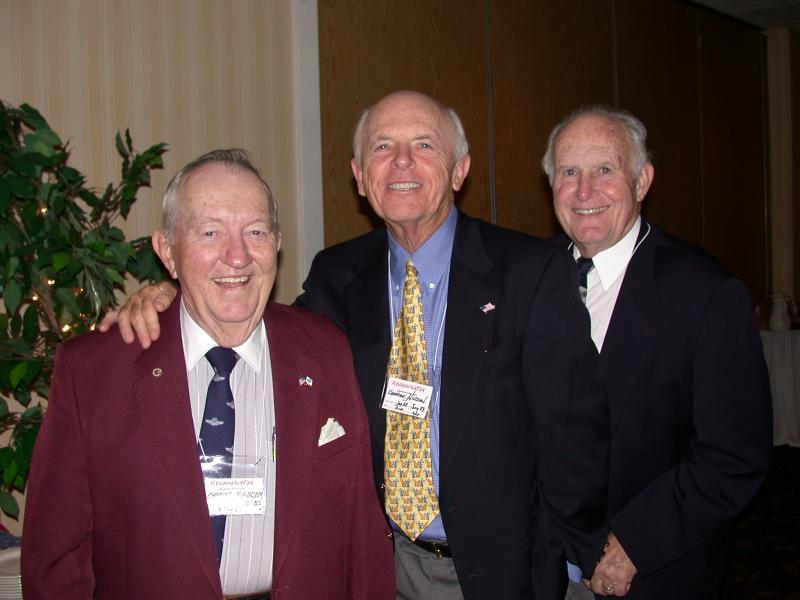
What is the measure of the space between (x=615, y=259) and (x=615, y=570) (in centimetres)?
102

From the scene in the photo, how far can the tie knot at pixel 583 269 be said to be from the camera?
2518mm

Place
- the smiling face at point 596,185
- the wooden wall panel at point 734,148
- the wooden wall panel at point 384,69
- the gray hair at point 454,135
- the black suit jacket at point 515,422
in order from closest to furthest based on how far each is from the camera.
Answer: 1. the black suit jacket at point 515,422
2. the gray hair at point 454,135
3. the smiling face at point 596,185
4. the wooden wall panel at point 384,69
5. the wooden wall panel at point 734,148

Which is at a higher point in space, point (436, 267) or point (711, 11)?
point (711, 11)

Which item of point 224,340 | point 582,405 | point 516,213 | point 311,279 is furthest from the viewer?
point 516,213

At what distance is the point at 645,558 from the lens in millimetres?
2043

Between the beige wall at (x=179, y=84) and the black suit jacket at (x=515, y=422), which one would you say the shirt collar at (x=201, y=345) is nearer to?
the black suit jacket at (x=515, y=422)

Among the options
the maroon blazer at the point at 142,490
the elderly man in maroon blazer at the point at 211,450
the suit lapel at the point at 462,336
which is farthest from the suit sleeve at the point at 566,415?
the maroon blazer at the point at 142,490

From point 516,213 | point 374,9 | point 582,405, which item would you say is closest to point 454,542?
point 582,405

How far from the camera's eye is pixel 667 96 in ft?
23.8

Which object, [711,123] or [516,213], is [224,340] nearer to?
[516,213]

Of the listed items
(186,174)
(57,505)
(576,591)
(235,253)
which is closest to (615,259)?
(576,591)

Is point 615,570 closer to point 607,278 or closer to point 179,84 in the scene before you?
point 607,278

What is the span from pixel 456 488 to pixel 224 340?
71 cm

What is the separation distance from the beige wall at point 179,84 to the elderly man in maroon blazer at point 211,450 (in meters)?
1.89
